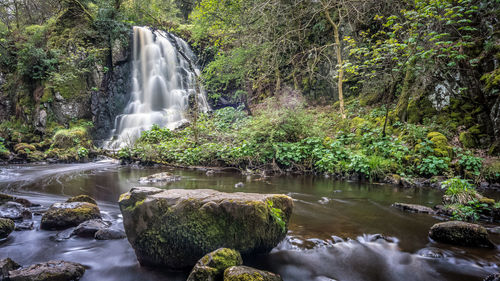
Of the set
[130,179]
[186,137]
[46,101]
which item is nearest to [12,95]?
[46,101]

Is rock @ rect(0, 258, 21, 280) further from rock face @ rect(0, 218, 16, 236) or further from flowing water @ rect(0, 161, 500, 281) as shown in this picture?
rock face @ rect(0, 218, 16, 236)

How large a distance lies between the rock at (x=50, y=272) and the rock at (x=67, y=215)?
1.32 meters

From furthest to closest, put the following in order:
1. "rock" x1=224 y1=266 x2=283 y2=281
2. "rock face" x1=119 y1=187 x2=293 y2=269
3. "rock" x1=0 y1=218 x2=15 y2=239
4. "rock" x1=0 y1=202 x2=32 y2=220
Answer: "rock" x1=0 y1=202 x2=32 y2=220 < "rock" x1=0 y1=218 x2=15 y2=239 < "rock face" x1=119 y1=187 x2=293 y2=269 < "rock" x1=224 y1=266 x2=283 y2=281

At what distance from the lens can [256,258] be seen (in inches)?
101

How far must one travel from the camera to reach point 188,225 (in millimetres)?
2301

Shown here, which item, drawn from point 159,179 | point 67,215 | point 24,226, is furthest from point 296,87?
point 24,226

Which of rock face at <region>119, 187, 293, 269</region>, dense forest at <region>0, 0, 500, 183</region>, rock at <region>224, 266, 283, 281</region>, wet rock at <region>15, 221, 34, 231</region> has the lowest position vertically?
wet rock at <region>15, 221, 34, 231</region>

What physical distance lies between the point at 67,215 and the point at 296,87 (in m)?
12.6

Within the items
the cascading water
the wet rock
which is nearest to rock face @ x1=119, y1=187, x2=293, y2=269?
the wet rock

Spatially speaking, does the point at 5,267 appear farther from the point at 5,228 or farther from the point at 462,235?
the point at 462,235

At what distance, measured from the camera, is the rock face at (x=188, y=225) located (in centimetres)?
231

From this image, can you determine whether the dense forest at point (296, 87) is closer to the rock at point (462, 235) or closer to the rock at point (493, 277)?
the rock at point (462, 235)

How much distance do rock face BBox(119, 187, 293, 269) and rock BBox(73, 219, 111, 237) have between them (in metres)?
1.17

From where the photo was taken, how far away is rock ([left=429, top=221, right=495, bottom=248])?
2871 millimetres
